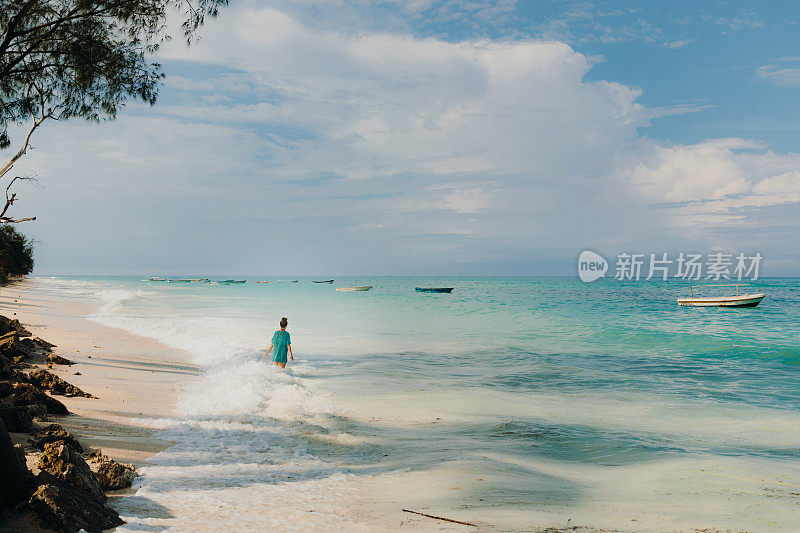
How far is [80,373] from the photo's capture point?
1240 centimetres

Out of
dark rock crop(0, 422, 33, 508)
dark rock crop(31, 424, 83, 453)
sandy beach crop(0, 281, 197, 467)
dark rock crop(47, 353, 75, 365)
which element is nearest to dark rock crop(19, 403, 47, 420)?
sandy beach crop(0, 281, 197, 467)

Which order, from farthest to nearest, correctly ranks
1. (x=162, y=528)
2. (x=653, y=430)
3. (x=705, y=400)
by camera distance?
(x=705, y=400) → (x=653, y=430) → (x=162, y=528)

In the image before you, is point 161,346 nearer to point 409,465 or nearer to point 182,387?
point 182,387

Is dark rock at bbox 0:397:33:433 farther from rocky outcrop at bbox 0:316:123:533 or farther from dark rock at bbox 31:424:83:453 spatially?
dark rock at bbox 31:424:83:453

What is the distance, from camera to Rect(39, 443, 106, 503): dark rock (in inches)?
191

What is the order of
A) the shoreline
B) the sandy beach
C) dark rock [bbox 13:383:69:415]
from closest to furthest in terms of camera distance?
1. the shoreline
2. dark rock [bbox 13:383:69:415]
3. the sandy beach

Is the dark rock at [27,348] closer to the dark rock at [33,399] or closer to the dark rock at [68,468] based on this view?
the dark rock at [33,399]

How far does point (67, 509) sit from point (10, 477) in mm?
515

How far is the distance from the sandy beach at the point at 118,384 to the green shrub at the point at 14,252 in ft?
237

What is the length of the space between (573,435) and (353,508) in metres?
5.76

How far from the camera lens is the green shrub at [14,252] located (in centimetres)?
8194

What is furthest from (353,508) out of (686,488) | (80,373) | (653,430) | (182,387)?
(80,373)

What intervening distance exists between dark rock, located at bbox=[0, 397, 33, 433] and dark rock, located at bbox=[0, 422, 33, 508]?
2.58 m

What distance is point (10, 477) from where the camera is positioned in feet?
13.5
